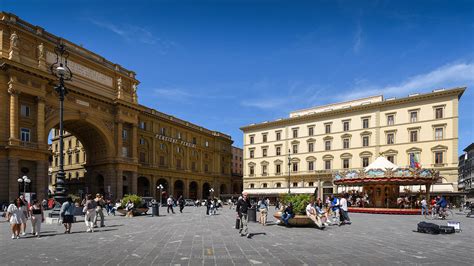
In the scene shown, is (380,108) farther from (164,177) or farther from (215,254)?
(215,254)

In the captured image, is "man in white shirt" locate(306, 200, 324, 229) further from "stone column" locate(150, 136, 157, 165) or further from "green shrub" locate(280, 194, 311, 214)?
"stone column" locate(150, 136, 157, 165)

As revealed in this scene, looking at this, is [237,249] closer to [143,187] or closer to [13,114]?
[13,114]

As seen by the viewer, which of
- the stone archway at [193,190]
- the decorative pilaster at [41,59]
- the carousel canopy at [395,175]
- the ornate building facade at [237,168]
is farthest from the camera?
the ornate building facade at [237,168]

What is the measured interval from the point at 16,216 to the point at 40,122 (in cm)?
2875

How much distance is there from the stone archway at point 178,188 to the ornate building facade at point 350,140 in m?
13.5

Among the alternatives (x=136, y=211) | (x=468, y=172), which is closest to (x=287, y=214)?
(x=136, y=211)

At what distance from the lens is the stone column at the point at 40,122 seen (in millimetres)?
37769

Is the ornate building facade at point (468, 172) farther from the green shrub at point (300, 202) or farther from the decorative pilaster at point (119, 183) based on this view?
the green shrub at point (300, 202)

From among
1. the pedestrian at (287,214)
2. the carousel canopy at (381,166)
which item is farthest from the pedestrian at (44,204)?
the carousel canopy at (381,166)

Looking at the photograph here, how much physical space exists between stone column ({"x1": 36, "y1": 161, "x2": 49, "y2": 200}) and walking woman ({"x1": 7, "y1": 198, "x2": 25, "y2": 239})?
2712cm

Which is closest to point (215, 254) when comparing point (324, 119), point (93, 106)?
point (93, 106)

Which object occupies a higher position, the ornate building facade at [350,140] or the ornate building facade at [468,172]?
the ornate building facade at [350,140]

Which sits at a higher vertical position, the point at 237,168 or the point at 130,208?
the point at 130,208

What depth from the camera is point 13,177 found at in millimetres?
34500
